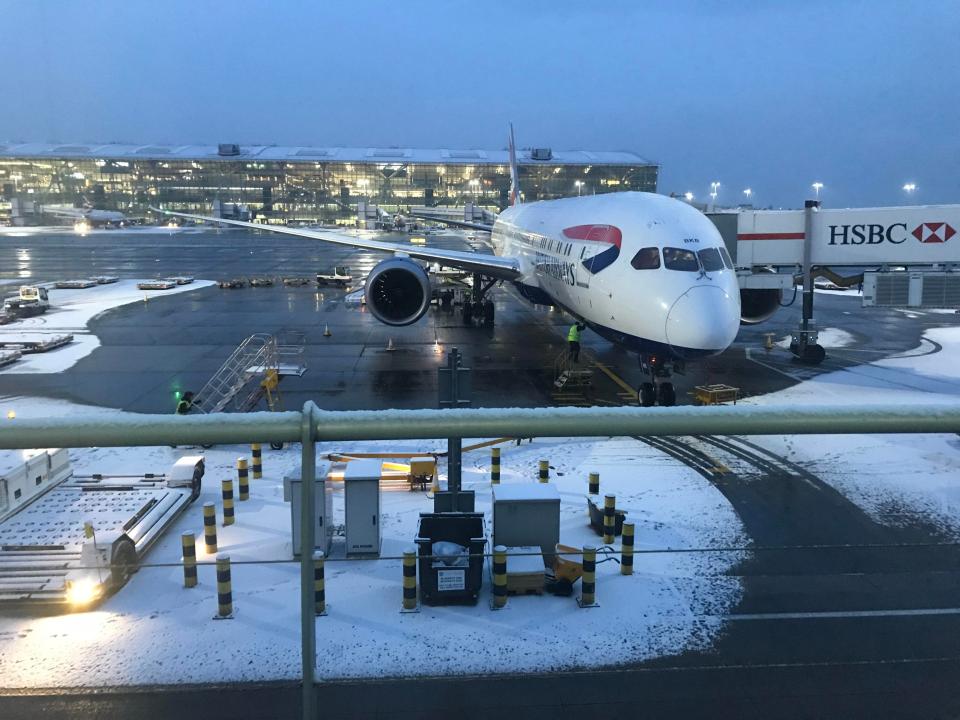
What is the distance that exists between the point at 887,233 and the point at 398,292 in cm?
1519

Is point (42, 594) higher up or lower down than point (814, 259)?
lower down

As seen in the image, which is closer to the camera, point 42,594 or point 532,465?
point 42,594

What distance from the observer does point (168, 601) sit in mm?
8414

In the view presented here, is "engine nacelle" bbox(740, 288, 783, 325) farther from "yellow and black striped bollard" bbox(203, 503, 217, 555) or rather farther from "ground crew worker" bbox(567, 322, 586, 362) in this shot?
"yellow and black striped bollard" bbox(203, 503, 217, 555)

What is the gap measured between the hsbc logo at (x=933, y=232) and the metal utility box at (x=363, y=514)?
20407 mm

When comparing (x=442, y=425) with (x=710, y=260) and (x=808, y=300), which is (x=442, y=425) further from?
(x=808, y=300)

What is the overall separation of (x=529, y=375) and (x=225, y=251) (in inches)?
2427

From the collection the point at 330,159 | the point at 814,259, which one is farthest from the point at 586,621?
the point at 330,159

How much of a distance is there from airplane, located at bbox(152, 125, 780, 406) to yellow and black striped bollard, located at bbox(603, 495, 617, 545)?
219 inches

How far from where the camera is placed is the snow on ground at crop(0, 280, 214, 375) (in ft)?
72.1

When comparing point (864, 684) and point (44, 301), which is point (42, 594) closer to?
point (864, 684)

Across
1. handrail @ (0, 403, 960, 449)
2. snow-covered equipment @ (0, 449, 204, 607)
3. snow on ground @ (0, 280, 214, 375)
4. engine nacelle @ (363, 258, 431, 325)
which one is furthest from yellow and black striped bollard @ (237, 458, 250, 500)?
snow on ground @ (0, 280, 214, 375)

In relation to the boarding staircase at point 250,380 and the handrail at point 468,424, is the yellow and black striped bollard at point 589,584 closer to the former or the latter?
the handrail at point 468,424

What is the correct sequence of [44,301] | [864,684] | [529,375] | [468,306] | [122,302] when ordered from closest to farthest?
[864,684]
[529,375]
[468,306]
[44,301]
[122,302]
